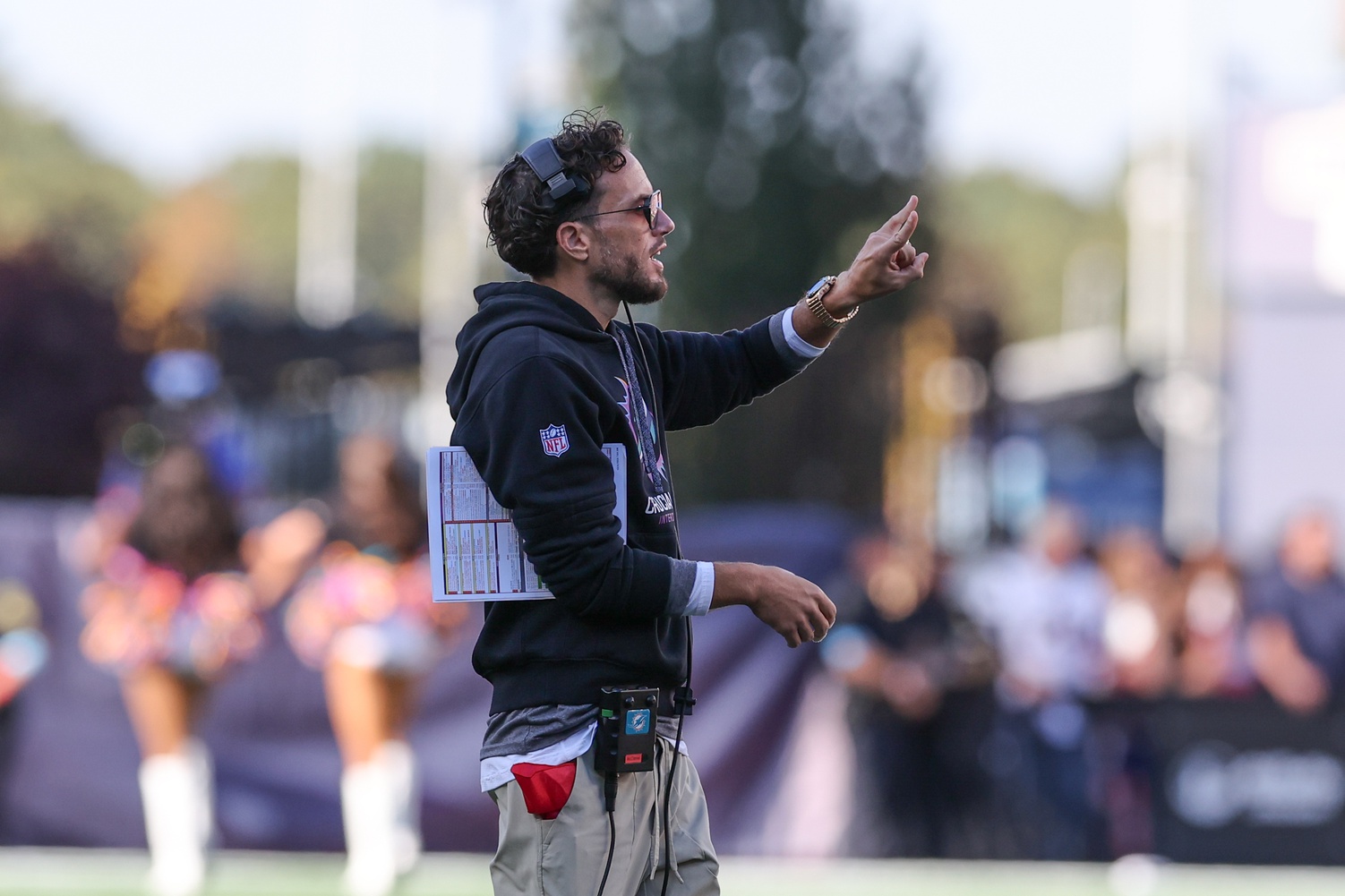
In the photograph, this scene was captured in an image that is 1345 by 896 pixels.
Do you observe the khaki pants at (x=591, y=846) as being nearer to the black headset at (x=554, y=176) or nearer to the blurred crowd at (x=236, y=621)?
the black headset at (x=554, y=176)

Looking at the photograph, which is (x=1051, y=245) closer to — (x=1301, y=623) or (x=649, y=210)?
(x=1301, y=623)

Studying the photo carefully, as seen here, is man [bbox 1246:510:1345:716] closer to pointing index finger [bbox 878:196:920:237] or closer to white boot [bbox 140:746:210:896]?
white boot [bbox 140:746:210:896]

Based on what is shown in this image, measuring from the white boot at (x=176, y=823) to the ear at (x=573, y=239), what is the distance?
5.94 metres

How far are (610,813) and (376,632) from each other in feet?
18.9

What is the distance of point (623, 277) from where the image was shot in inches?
148

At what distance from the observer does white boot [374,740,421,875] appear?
906 cm

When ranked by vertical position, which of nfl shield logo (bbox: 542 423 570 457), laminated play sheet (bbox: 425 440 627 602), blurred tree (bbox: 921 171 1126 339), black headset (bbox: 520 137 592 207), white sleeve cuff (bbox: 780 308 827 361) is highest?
blurred tree (bbox: 921 171 1126 339)

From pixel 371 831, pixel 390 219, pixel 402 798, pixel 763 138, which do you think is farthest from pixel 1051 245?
pixel 371 831

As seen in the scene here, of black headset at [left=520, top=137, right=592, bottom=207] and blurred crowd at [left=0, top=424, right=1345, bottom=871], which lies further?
blurred crowd at [left=0, top=424, right=1345, bottom=871]

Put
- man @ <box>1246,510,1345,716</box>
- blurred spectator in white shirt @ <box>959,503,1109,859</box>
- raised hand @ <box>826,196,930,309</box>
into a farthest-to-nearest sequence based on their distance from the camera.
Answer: man @ <box>1246,510,1345,716</box>, blurred spectator in white shirt @ <box>959,503,1109,859</box>, raised hand @ <box>826,196,930,309</box>

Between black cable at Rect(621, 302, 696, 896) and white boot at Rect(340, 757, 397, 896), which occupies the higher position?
black cable at Rect(621, 302, 696, 896)

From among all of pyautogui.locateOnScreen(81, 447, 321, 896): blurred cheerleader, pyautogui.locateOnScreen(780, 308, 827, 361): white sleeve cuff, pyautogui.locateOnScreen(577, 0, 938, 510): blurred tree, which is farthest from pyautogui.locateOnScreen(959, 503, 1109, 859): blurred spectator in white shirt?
pyautogui.locateOnScreen(577, 0, 938, 510): blurred tree

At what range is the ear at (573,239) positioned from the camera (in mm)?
3734

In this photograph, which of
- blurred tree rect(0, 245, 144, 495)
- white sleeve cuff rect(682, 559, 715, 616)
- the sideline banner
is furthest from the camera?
blurred tree rect(0, 245, 144, 495)
